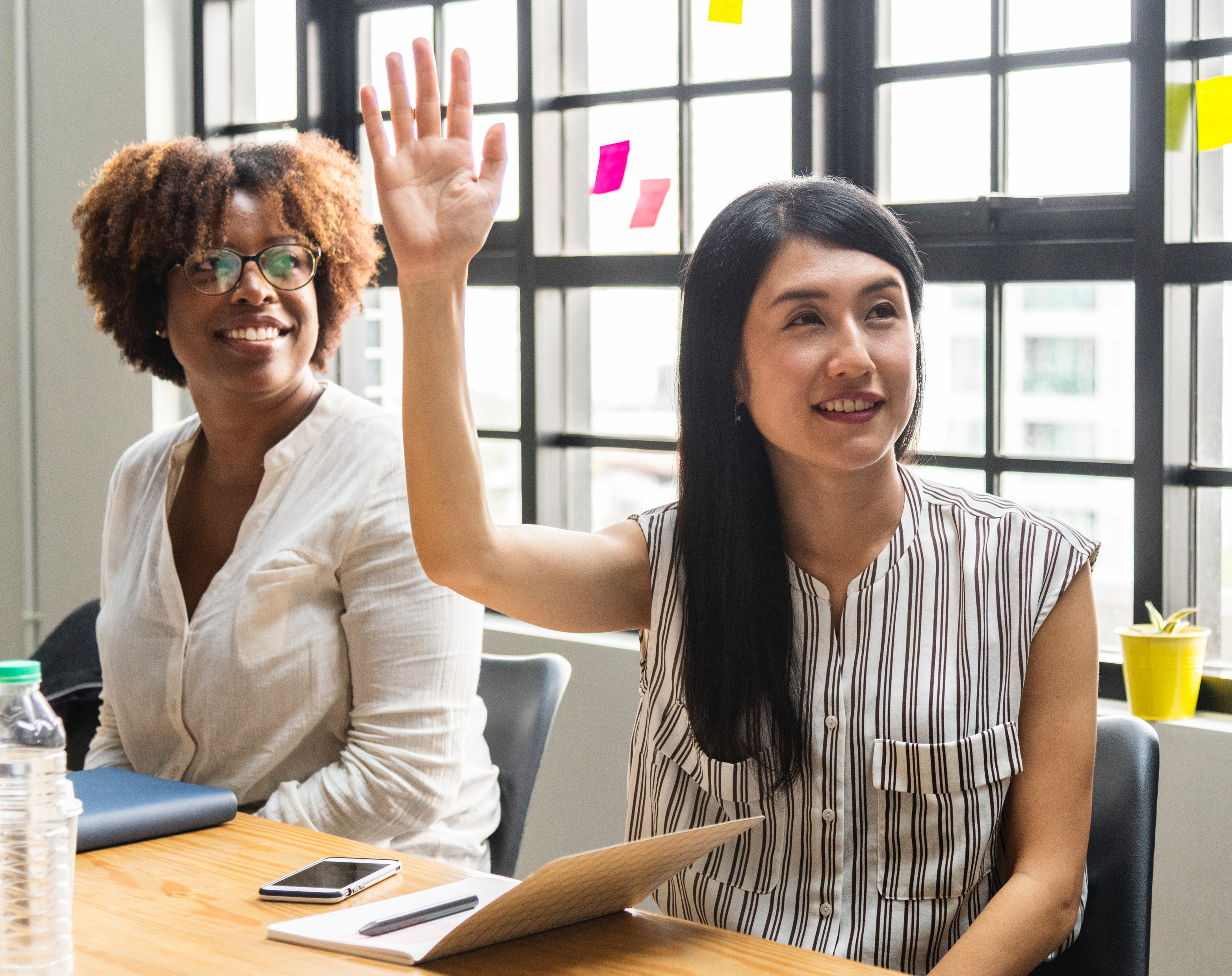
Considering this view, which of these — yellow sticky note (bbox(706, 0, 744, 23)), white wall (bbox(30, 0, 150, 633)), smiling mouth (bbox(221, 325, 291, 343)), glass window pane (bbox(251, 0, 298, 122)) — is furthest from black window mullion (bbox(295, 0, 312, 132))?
smiling mouth (bbox(221, 325, 291, 343))

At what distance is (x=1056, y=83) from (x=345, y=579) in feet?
5.51

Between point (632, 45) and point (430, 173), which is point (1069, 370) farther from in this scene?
point (430, 173)

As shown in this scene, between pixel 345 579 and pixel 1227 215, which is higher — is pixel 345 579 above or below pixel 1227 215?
below

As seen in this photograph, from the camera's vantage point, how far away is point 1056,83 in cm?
242

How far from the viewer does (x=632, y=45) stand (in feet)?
9.89

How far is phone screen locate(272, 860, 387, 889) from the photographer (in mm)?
1191

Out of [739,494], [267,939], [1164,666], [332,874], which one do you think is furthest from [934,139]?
[267,939]

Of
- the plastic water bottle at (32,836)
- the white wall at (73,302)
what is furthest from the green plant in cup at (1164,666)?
the white wall at (73,302)

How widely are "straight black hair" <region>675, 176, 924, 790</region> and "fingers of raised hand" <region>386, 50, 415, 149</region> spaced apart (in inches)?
14.5

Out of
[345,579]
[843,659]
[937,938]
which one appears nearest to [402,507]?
[345,579]

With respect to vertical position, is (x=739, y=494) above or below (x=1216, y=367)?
below

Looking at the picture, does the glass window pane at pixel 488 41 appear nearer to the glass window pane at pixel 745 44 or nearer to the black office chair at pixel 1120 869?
the glass window pane at pixel 745 44

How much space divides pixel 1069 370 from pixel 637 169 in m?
1.12

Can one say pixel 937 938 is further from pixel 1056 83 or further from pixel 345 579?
pixel 1056 83
